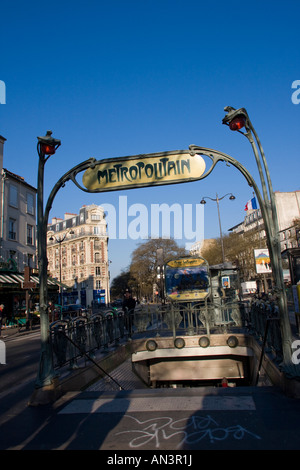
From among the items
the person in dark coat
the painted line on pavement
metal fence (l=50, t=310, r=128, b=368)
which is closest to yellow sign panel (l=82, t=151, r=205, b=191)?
metal fence (l=50, t=310, r=128, b=368)

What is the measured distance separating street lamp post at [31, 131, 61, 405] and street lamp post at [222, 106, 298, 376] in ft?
11.0

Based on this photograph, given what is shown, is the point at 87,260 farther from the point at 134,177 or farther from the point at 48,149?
the point at 134,177

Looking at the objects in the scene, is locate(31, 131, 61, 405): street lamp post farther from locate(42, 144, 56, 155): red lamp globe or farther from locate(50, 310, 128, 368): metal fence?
locate(50, 310, 128, 368): metal fence

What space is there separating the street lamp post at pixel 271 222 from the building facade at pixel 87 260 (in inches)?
2440

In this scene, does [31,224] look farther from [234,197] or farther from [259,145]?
[259,145]

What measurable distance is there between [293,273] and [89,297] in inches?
2288

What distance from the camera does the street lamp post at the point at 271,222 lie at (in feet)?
18.3

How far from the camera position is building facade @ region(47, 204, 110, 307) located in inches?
2682

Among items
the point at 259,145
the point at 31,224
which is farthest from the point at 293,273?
→ the point at 31,224

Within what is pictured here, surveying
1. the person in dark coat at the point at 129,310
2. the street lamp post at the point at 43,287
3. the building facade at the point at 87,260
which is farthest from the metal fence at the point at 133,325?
the building facade at the point at 87,260

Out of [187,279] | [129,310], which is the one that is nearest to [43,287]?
[129,310]

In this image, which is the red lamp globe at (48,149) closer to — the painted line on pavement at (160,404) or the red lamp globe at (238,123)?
the red lamp globe at (238,123)

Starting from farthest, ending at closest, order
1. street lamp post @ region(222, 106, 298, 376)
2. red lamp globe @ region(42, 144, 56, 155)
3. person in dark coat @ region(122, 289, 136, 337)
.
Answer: person in dark coat @ region(122, 289, 136, 337), red lamp globe @ region(42, 144, 56, 155), street lamp post @ region(222, 106, 298, 376)

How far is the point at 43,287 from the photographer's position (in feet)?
20.4
